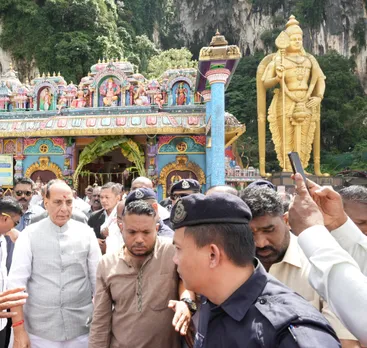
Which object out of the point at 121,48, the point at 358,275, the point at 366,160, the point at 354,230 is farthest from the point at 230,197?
the point at 121,48

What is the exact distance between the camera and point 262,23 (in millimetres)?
38281

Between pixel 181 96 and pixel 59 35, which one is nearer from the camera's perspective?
pixel 181 96

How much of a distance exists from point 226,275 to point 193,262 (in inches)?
4.7

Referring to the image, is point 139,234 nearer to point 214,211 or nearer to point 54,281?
point 54,281

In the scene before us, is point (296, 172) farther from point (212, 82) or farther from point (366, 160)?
point (366, 160)

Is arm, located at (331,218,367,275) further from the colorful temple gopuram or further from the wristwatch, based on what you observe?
the colorful temple gopuram

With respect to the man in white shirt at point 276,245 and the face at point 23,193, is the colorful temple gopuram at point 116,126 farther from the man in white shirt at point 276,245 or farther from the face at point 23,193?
the man in white shirt at point 276,245

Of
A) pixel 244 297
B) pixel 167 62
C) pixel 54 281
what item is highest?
pixel 167 62

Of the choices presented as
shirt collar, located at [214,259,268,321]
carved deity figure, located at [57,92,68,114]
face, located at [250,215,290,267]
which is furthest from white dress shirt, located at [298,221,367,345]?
carved deity figure, located at [57,92,68,114]

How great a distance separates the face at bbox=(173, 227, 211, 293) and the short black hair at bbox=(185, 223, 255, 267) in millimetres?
24

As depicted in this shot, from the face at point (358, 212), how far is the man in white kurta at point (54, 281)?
1866 millimetres

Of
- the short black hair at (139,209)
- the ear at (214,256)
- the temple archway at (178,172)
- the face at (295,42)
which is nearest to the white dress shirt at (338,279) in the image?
the ear at (214,256)

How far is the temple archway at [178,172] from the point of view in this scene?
556 inches

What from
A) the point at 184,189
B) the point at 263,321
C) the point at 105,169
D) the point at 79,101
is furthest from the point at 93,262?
the point at 105,169
